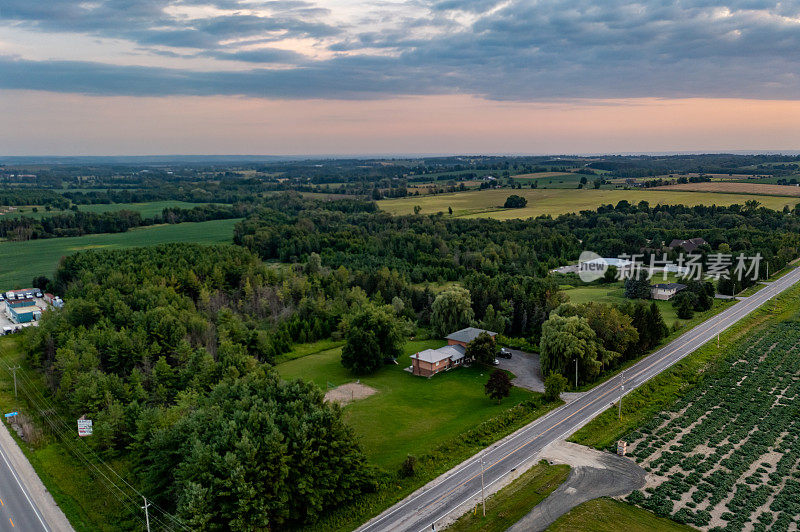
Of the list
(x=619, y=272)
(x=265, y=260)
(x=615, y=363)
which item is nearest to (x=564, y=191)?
(x=619, y=272)

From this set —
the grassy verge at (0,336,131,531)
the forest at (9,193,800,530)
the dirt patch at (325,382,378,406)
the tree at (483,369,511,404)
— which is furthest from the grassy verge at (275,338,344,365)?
the tree at (483,369,511,404)

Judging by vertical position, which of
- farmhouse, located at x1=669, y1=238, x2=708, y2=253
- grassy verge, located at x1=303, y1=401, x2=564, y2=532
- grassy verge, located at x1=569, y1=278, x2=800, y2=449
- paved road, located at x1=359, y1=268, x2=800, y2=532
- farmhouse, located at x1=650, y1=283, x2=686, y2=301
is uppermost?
farmhouse, located at x1=669, y1=238, x2=708, y2=253

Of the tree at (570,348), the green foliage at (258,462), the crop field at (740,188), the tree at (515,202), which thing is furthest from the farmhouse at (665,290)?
the crop field at (740,188)

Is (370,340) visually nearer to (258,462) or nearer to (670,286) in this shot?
(258,462)

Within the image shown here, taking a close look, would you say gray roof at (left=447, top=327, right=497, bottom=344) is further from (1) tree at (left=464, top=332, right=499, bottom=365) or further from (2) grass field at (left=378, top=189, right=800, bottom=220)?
(2) grass field at (left=378, top=189, right=800, bottom=220)

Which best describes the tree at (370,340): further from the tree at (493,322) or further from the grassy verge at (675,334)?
the grassy verge at (675,334)

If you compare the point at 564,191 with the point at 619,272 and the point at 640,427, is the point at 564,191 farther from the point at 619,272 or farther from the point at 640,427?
the point at 640,427
